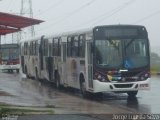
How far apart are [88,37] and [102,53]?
4.19 feet

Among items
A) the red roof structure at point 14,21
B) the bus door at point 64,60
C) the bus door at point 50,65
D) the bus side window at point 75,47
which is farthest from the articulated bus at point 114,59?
the bus door at point 50,65

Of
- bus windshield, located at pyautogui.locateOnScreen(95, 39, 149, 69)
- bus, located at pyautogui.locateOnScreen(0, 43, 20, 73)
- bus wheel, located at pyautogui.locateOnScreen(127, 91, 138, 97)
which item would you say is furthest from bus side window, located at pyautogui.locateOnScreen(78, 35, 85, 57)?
bus, located at pyautogui.locateOnScreen(0, 43, 20, 73)

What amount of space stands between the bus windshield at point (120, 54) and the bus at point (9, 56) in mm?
32223

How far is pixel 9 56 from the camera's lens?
182ft

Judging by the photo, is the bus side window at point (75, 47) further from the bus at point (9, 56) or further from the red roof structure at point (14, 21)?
the bus at point (9, 56)

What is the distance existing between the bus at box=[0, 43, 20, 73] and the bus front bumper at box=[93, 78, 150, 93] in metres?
32.5

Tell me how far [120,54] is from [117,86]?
4.06ft

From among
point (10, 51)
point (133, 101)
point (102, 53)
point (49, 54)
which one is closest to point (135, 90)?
point (133, 101)

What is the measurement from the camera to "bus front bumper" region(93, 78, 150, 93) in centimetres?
2250

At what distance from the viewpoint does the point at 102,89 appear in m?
22.5

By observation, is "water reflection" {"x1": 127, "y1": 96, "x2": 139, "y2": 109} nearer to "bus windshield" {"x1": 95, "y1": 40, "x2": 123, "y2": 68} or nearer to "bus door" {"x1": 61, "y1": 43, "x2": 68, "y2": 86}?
"bus windshield" {"x1": 95, "y1": 40, "x2": 123, "y2": 68}

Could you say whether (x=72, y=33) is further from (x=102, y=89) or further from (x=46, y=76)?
(x=46, y=76)

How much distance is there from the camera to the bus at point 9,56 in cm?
5483

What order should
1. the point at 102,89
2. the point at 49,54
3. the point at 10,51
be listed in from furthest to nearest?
the point at 10,51, the point at 49,54, the point at 102,89
